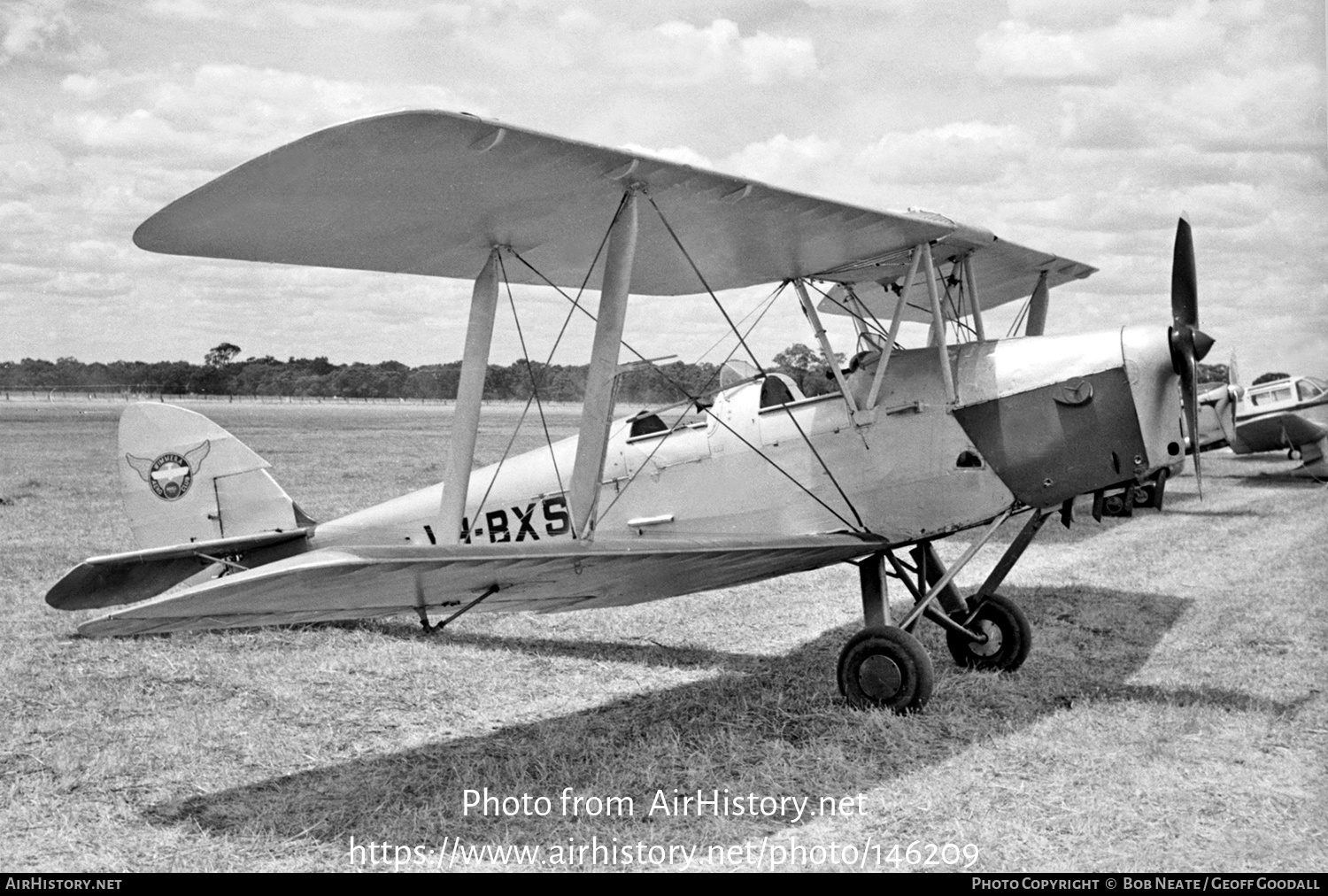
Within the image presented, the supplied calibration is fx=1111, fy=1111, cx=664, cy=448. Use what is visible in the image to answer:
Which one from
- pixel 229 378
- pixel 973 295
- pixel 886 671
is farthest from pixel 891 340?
pixel 229 378

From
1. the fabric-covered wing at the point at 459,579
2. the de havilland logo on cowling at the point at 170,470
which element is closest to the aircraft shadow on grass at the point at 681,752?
the fabric-covered wing at the point at 459,579

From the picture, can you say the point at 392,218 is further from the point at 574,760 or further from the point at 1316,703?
the point at 1316,703

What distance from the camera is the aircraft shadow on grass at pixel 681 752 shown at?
13.8 feet

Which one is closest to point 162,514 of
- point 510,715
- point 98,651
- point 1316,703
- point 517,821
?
point 98,651

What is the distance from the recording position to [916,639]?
604cm

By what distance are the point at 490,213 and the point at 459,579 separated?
1.86m

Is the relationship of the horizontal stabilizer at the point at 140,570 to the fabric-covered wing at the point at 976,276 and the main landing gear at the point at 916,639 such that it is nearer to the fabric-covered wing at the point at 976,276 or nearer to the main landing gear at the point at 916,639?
the main landing gear at the point at 916,639

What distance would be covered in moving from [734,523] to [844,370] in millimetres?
1109

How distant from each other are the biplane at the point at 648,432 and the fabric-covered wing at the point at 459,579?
0.02 m

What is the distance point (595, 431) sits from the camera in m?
4.99

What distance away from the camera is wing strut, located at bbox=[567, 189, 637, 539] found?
494 centimetres

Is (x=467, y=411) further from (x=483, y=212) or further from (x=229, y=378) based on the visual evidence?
(x=229, y=378)

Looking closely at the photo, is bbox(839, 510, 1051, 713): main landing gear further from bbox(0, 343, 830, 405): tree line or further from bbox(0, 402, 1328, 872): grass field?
bbox(0, 343, 830, 405): tree line

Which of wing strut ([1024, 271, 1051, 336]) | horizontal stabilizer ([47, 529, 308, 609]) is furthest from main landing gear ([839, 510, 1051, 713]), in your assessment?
horizontal stabilizer ([47, 529, 308, 609])
